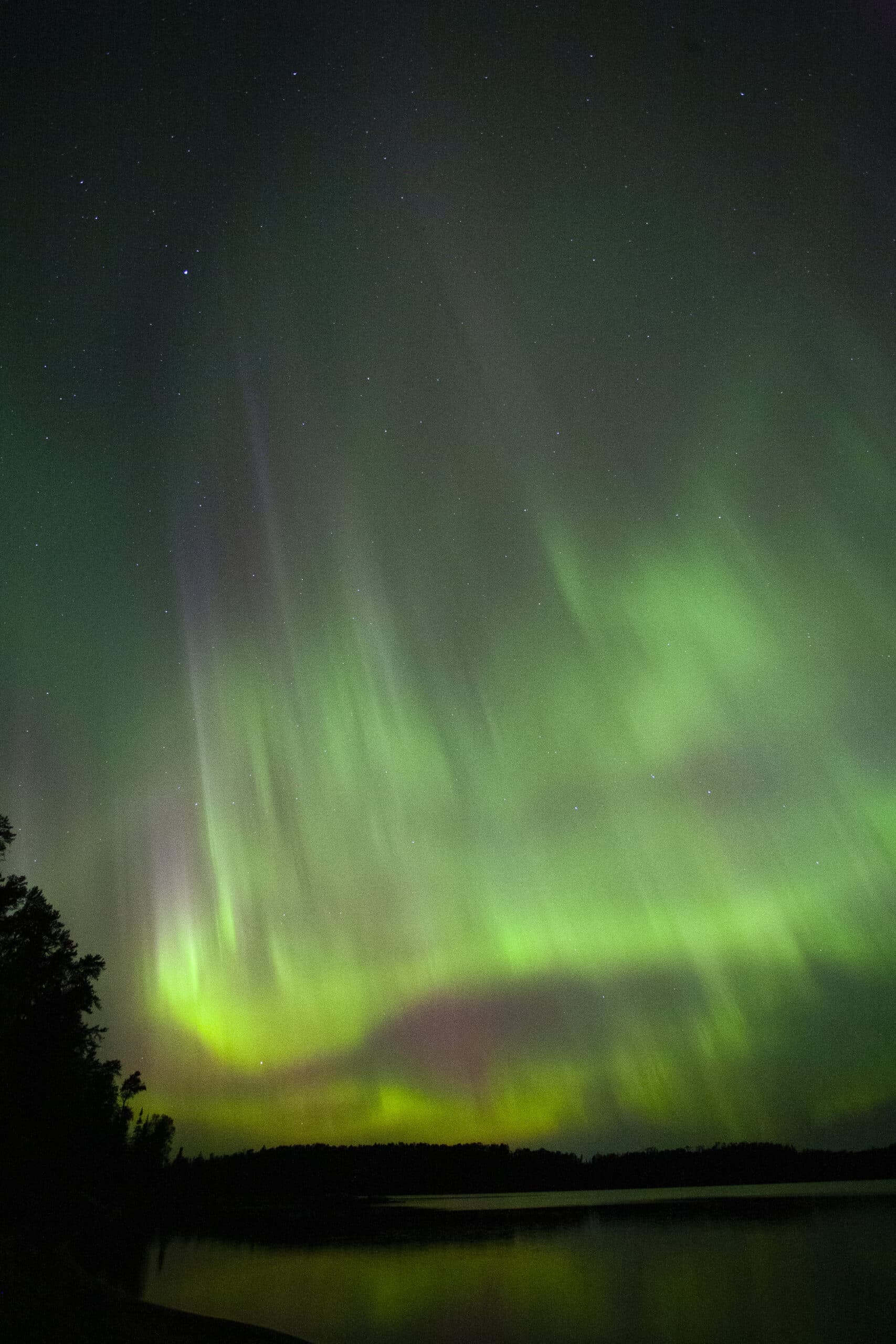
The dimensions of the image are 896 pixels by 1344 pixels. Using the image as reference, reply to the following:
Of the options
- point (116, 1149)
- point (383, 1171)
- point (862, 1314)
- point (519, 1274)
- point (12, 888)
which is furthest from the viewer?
point (383, 1171)

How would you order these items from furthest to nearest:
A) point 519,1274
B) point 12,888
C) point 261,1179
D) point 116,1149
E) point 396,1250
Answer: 1. point 261,1179
2. point 116,1149
3. point 396,1250
4. point 519,1274
5. point 12,888

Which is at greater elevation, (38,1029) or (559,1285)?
(38,1029)

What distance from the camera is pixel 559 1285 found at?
35281 mm

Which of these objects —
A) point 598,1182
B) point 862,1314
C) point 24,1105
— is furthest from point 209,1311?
point 598,1182

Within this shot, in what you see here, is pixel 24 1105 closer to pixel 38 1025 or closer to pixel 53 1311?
pixel 38 1025

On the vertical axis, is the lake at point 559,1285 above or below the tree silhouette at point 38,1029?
below

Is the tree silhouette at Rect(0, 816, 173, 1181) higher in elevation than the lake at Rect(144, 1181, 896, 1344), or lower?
higher

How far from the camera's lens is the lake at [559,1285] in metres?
→ 25.5

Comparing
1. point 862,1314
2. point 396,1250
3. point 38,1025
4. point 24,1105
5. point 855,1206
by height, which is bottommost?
point 855,1206

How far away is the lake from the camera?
25.5 metres

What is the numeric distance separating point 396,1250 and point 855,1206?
235 feet

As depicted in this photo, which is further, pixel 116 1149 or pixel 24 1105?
pixel 116 1149

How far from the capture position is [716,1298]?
31.3 m

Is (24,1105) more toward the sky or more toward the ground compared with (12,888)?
more toward the ground
